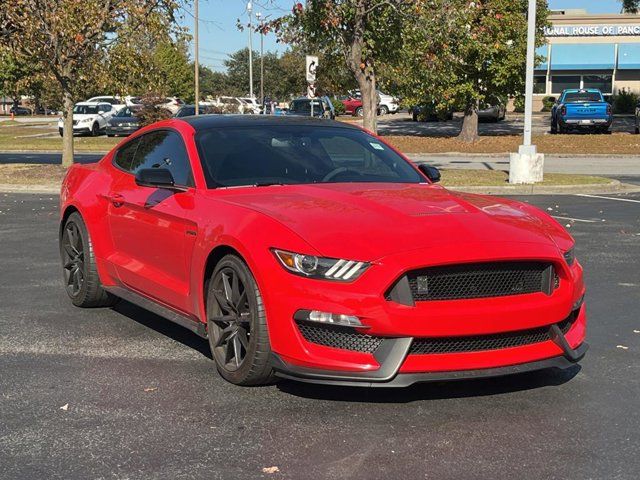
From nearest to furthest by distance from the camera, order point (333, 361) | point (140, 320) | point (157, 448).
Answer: point (157, 448)
point (333, 361)
point (140, 320)

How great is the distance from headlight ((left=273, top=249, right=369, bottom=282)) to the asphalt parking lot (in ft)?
2.45

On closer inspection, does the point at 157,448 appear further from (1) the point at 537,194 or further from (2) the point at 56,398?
(1) the point at 537,194

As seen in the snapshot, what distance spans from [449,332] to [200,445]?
1.31 m

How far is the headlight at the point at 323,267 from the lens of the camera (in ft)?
14.8

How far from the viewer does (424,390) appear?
511 centimetres

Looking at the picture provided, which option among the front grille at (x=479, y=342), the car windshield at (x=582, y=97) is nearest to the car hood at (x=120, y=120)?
the car windshield at (x=582, y=97)

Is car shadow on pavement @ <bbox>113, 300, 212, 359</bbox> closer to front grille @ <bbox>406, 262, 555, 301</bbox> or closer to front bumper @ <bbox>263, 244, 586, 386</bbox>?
front bumper @ <bbox>263, 244, 586, 386</bbox>

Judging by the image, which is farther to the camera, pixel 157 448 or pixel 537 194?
pixel 537 194

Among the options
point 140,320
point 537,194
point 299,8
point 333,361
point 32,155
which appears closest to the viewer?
Answer: point 333,361

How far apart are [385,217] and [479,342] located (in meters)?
0.84

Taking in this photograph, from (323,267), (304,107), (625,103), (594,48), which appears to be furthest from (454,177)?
(594,48)

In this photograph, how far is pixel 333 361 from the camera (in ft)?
14.9

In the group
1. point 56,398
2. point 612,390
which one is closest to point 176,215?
point 56,398

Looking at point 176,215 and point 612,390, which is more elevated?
point 176,215
